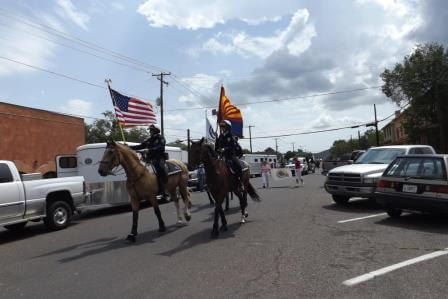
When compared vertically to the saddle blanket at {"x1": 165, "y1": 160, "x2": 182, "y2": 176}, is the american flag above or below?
above

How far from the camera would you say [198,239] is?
8.69 meters

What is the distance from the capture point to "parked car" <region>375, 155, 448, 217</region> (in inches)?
353

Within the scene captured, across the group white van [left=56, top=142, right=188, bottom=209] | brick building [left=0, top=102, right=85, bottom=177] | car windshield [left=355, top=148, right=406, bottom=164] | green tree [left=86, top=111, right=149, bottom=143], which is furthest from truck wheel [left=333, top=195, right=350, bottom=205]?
green tree [left=86, top=111, right=149, bottom=143]

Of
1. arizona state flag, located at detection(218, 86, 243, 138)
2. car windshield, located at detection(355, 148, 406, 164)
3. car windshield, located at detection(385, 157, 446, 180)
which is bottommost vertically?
car windshield, located at detection(385, 157, 446, 180)

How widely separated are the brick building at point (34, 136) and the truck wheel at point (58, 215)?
52.6ft

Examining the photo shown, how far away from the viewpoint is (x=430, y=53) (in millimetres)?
49125

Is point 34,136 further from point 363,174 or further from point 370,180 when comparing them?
point 370,180

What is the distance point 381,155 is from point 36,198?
10.4 m

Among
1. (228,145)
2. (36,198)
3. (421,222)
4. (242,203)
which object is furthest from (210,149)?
(36,198)

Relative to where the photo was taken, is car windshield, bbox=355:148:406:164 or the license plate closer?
the license plate

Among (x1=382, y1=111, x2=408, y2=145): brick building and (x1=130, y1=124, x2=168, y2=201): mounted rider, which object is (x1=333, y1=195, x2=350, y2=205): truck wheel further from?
(x1=382, y1=111, x2=408, y2=145): brick building

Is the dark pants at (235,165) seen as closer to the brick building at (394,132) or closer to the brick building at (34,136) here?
the brick building at (34,136)

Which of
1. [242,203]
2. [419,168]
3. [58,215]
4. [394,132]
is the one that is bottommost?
[58,215]

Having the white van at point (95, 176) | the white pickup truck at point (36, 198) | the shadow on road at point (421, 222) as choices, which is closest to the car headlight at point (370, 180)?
the shadow on road at point (421, 222)
